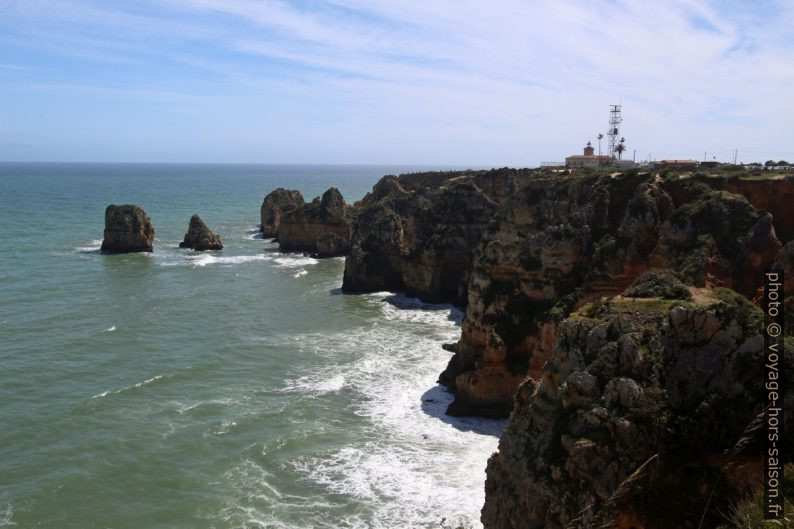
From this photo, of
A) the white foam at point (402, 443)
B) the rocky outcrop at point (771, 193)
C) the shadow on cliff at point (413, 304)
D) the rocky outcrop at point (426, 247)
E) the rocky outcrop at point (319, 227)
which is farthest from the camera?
the rocky outcrop at point (319, 227)

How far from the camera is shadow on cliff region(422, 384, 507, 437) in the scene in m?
32.3

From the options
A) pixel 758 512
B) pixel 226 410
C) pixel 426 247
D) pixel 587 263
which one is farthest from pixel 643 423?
pixel 426 247

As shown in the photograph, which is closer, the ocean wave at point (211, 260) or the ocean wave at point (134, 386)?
the ocean wave at point (134, 386)

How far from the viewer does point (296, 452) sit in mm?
30109

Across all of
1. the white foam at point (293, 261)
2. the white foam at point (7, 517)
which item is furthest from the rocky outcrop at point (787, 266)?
the white foam at point (293, 261)

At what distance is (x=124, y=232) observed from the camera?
8400 centimetres

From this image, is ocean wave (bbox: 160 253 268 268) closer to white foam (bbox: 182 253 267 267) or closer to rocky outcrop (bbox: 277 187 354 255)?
white foam (bbox: 182 253 267 267)

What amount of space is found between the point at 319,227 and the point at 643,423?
77.1 meters

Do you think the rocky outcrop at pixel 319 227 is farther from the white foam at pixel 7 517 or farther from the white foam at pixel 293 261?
the white foam at pixel 7 517

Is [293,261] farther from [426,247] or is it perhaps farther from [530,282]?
[530,282]

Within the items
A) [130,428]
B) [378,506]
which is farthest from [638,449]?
[130,428]

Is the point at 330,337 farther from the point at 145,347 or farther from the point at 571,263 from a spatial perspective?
the point at 571,263

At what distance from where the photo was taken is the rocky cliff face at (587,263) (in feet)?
102

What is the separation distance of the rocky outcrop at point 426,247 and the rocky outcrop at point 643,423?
4144 centimetres
